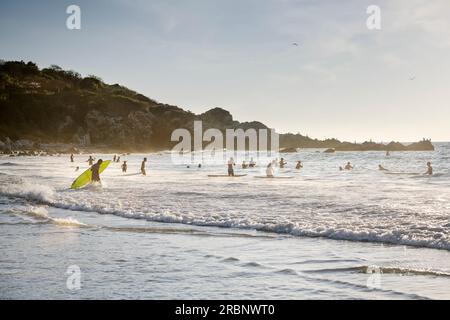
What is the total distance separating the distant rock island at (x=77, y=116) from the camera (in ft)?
474

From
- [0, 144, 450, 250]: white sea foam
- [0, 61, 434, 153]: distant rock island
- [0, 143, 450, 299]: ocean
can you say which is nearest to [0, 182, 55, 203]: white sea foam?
[0, 144, 450, 250]: white sea foam

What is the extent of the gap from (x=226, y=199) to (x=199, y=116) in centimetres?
17468

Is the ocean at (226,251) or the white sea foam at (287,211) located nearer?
the ocean at (226,251)

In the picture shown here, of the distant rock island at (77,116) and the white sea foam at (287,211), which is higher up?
the distant rock island at (77,116)

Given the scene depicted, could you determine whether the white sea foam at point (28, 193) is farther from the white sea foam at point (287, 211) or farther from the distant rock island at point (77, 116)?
the distant rock island at point (77, 116)

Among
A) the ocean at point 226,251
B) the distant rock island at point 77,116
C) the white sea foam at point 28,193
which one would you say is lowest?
the ocean at point 226,251

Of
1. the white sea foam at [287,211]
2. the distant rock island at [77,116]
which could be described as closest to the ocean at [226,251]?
the white sea foam at [287,211]

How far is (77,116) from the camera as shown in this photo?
155 meters

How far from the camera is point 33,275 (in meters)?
7.80

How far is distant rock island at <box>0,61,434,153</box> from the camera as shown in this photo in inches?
5684

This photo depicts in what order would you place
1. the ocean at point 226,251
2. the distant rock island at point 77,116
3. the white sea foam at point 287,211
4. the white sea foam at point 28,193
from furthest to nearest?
the distant rock island at point 77,116 < the white sea foam at point 28,193 < the white sea foam at point 287,211 < the ocean at point 226,251

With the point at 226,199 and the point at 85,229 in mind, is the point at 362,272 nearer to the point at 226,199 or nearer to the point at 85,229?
the point at 85,229

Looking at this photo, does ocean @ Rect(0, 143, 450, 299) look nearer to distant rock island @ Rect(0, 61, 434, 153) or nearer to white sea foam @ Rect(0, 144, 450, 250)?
white sea foam @ Rect(0, 144, 450, 250)
